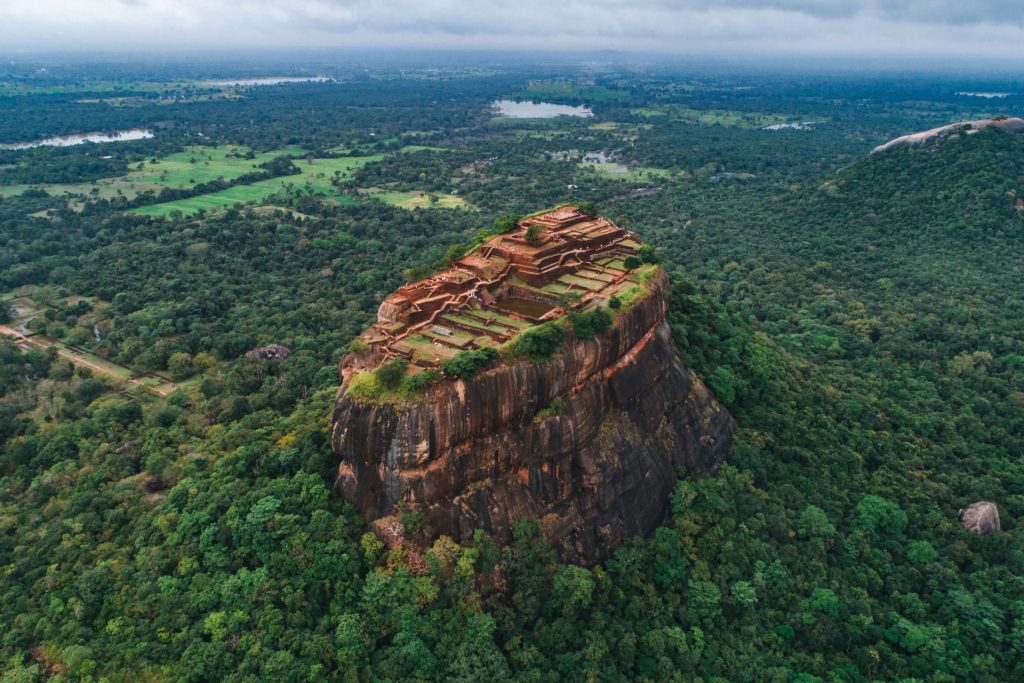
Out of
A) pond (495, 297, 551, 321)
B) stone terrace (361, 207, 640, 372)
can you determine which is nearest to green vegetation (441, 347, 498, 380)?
stone terrace (361, 207, 640, 372)

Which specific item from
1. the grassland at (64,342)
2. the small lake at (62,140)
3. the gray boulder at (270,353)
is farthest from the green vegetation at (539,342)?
the small lake at (62,140)

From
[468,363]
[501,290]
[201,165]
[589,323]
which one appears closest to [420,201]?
[201,165]

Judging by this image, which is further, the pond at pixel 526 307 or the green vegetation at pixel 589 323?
the pond at pixel 526 307

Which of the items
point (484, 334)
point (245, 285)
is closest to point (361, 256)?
point (245, 285)

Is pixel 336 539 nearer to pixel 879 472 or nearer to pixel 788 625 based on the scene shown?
pixel 788 625

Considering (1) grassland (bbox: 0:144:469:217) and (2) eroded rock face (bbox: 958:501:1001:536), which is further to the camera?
(1) grassland (bbox: 0:144:469:217)

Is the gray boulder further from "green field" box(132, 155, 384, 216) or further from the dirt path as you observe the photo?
"green field" box(132, 155, 384, 216)

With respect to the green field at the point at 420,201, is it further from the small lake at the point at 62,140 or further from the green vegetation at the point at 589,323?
the small lake at the point at 62,140
